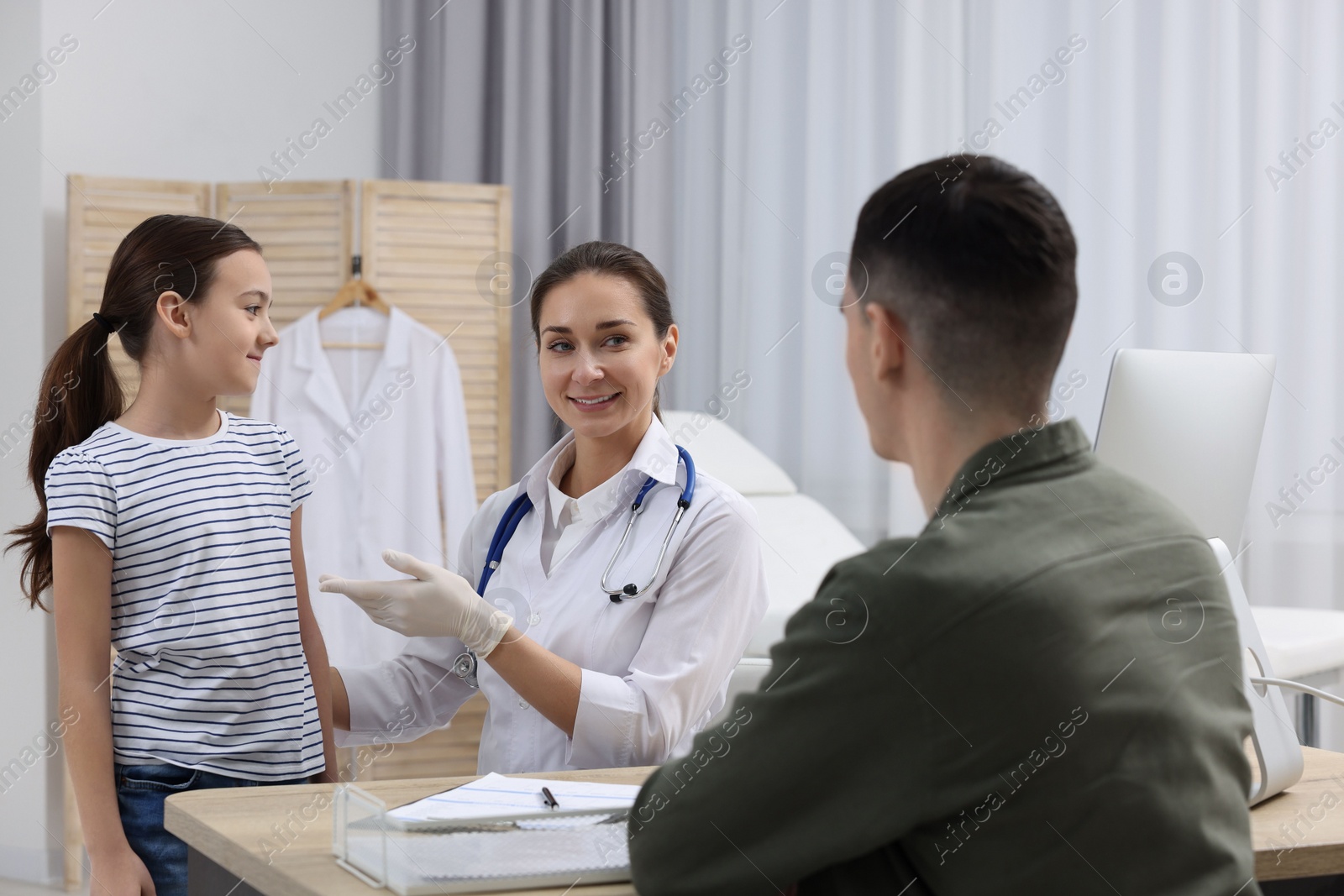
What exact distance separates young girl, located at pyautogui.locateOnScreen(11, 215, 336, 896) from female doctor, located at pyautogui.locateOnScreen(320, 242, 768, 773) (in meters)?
0.19

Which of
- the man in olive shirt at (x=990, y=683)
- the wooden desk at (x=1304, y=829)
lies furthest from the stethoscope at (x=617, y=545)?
the wooden desk at (x=1304, y=829)

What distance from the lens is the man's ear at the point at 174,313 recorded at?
1.62m

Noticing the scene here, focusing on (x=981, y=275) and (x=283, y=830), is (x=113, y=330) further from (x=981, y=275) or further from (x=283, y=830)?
(x=981, y=275)

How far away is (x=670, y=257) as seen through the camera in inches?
164

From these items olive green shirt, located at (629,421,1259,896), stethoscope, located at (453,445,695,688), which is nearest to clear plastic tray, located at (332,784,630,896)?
olive green shirt, located at (629,421,1259,896)

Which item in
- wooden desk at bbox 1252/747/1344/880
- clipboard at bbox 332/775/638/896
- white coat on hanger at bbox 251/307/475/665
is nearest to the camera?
clipboard at bbox 332/775/638/896

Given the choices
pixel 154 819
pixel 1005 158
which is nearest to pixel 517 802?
pixel 154 819

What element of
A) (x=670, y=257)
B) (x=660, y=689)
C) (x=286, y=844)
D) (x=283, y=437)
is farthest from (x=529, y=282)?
(x=286, y=844)

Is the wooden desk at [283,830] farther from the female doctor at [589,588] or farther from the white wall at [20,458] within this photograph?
the white wall at [20,458]

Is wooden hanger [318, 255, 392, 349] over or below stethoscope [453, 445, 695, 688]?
over

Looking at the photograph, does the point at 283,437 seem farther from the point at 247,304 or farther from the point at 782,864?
the point at 782,864

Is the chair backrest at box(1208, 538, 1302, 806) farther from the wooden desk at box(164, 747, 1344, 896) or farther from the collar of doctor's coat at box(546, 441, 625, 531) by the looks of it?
the collar of doctor's coat at box(546, 441, 625, 531)

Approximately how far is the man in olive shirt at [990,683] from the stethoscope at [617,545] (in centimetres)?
62

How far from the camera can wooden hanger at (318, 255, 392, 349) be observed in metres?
3.50
